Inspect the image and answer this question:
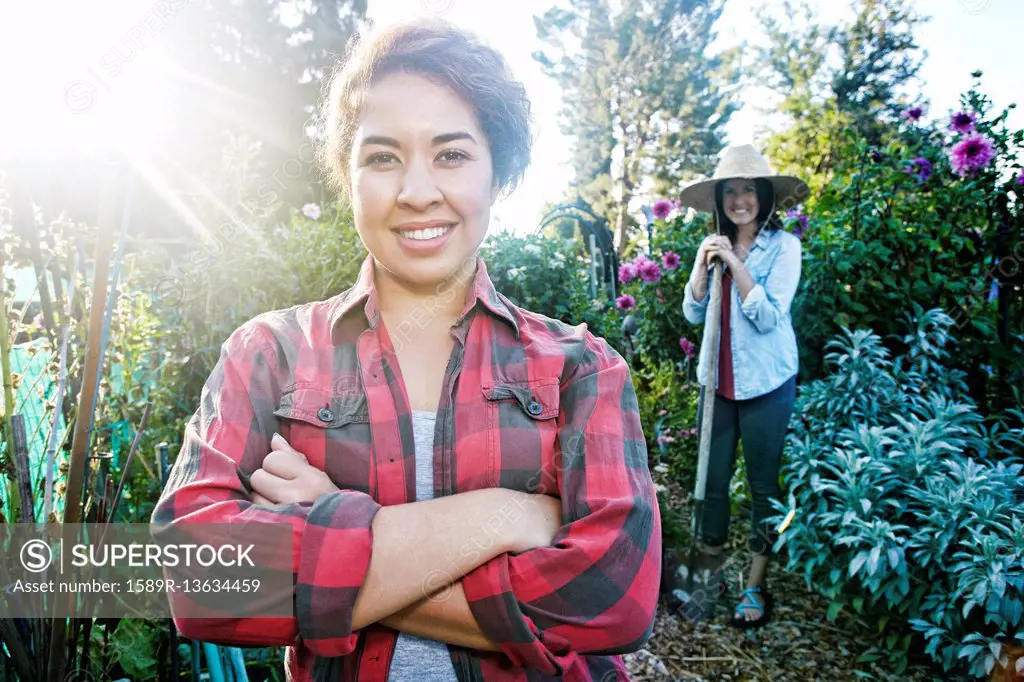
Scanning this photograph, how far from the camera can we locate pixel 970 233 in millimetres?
3939

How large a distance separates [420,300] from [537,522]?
501 mm

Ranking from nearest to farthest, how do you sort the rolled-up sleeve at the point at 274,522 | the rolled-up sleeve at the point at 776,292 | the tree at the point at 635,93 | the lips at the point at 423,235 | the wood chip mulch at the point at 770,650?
the rolled-up sleeve at the point at 274,522 < the lips at the point at 423,235 < the wood chip mulch at the point at 770,650 < the rolled-up sleeve at the point at 776,292 < the tree at the point at 635,93

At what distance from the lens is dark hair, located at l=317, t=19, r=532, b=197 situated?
115 cm

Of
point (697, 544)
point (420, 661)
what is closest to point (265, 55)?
point (697, 544)

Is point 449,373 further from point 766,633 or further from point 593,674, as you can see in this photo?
point 766,633

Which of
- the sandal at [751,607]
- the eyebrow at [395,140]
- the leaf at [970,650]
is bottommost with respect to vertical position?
the sandal at [751,607]

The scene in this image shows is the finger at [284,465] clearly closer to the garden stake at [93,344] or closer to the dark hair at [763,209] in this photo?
the garden stake at [93,344]

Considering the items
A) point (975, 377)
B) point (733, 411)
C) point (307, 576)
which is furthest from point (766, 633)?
point (307, 576)

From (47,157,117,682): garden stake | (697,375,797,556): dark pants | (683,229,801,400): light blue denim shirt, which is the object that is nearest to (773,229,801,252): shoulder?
(683,229,801,400): light blue denim shirt

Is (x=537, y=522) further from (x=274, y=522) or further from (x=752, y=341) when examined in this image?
(x=752, y=341)

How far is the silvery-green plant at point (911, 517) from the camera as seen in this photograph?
7.55 feet

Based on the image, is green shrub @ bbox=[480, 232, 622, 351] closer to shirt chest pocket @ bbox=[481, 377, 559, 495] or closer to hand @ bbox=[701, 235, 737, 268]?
hand @ bbox=[701, 235, 737, 268]

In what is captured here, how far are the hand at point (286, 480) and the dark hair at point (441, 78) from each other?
2.13ft

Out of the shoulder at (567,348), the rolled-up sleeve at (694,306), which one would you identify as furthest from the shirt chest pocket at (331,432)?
the rolled-up sleeve at (694,306)
